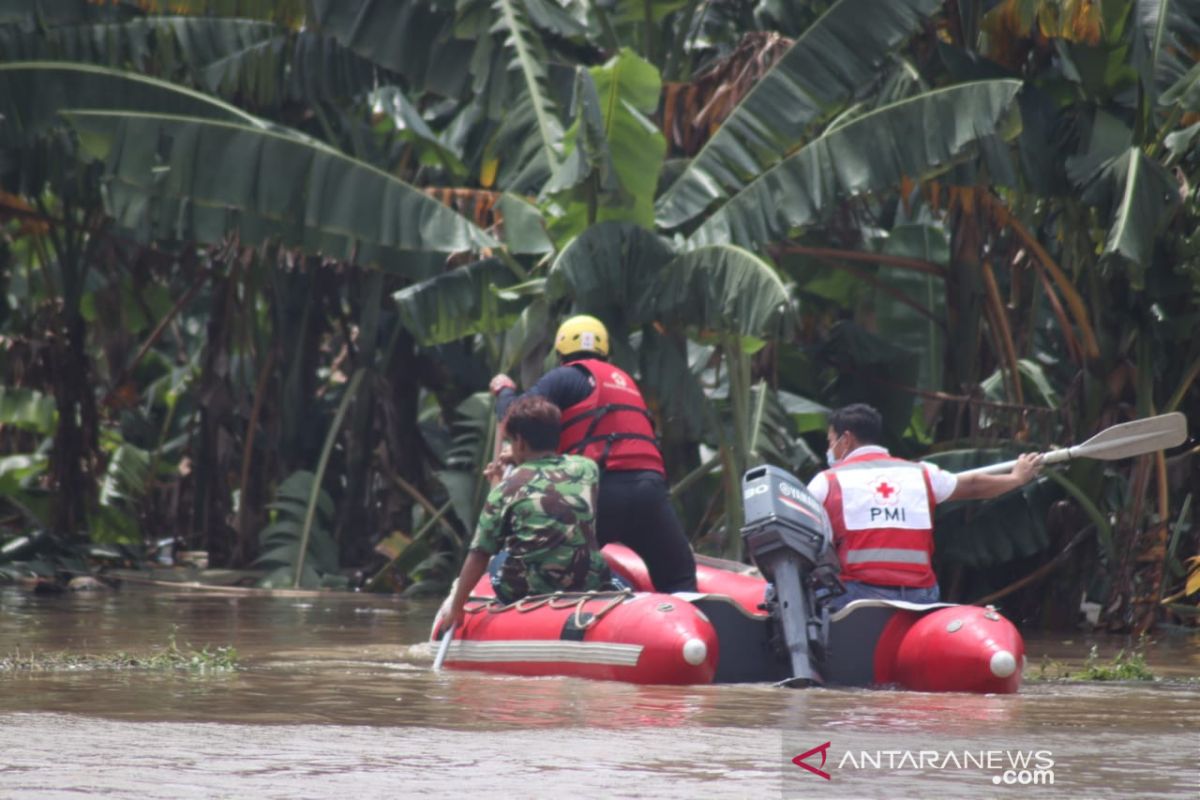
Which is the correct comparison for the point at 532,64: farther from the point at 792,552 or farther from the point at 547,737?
the point at 547,737

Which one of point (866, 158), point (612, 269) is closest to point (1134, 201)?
point (866, 158)

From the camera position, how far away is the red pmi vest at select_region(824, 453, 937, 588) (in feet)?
29.0

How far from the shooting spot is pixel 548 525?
9.15 meters

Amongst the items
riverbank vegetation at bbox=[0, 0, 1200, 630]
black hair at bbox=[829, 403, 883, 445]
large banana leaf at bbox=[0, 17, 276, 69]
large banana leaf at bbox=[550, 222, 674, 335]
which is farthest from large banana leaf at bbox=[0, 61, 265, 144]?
black hair at bbox=[829, 403, 883, 445]

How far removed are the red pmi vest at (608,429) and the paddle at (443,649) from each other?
1.23m

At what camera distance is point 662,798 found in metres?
4.86

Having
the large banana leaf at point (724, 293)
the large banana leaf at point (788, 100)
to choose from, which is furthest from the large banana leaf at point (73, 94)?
the large banana leaf at point (724, 293)

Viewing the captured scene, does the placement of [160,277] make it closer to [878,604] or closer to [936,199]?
[936,199]

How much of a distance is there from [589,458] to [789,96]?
18.3 ft

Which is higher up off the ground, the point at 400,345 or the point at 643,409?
the point at 400,345

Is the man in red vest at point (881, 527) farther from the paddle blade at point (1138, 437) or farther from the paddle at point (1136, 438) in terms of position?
the paddle blade at point (1138, 437)

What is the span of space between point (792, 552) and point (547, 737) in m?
2.55

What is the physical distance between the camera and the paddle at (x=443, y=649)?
9.30 meters

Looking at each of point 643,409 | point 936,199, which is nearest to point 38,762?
point 643,409
